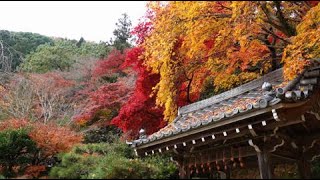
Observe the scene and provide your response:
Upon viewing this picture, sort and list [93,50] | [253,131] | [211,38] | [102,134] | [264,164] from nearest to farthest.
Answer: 1. [253,131]
2. [264,164]
3. [211,38]
4. [102,134]
5. [93,50]

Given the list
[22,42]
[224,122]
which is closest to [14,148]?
[224,122]

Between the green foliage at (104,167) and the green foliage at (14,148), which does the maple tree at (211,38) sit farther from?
the green foliage at (14,148)

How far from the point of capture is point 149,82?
14.4 m

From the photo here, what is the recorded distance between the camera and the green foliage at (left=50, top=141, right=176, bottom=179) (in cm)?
553

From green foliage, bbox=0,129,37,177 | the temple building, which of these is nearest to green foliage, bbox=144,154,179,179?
the temple building

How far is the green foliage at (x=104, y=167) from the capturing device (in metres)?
5.53

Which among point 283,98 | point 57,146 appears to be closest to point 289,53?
point 283,98

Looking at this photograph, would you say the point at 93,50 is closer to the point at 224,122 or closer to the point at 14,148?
the point at 14,148

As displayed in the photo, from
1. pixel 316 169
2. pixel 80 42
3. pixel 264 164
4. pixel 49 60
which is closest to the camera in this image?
pixel 264 164

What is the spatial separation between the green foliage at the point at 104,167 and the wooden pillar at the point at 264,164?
6.28 ft

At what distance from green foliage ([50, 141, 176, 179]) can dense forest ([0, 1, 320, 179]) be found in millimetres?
25

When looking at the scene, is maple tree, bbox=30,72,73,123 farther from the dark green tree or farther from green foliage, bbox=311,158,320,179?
the dark green tree

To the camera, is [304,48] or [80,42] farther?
[80,42]

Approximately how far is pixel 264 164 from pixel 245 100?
183cm
